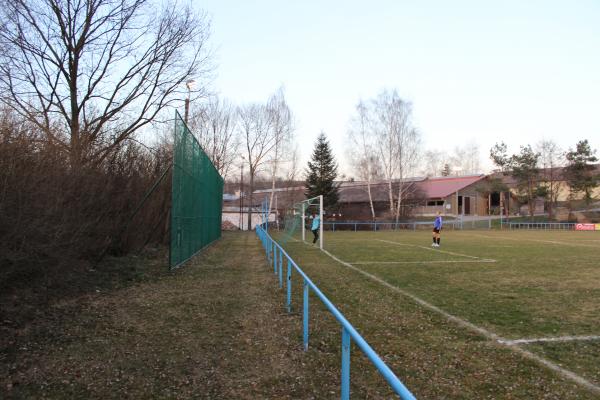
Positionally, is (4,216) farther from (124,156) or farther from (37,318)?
(124,156)

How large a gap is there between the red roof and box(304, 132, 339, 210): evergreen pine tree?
11.2 metres

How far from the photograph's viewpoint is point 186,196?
12047 millimetres

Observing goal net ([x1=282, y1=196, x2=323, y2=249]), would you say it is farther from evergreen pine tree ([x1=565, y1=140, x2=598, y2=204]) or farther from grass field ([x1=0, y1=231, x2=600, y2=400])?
evergreen pine tree ([x1=565, y1=140, x2=598, y2=204])

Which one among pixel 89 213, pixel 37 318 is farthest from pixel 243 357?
pixel 89 213

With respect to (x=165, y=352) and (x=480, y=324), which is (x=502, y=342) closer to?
(x=480, y=324)

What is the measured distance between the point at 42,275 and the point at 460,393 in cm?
628

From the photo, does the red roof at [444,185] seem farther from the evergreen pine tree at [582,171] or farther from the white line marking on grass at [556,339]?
the white line marking on grass at [556,339]

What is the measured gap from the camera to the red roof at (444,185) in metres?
52.5

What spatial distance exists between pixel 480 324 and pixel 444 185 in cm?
5086

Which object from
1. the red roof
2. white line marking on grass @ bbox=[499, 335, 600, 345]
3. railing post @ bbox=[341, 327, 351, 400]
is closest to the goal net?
white line marking on grass @ bbox=[499, 335, 600, 345]

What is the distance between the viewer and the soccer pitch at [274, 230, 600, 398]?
13.8 feet

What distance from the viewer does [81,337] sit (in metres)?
5.43

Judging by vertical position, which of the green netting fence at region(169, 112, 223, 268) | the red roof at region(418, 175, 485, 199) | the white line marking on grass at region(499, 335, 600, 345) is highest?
the red roof at region(418, 175, 485, 199)

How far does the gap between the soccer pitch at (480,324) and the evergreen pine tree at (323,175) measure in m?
34.8
